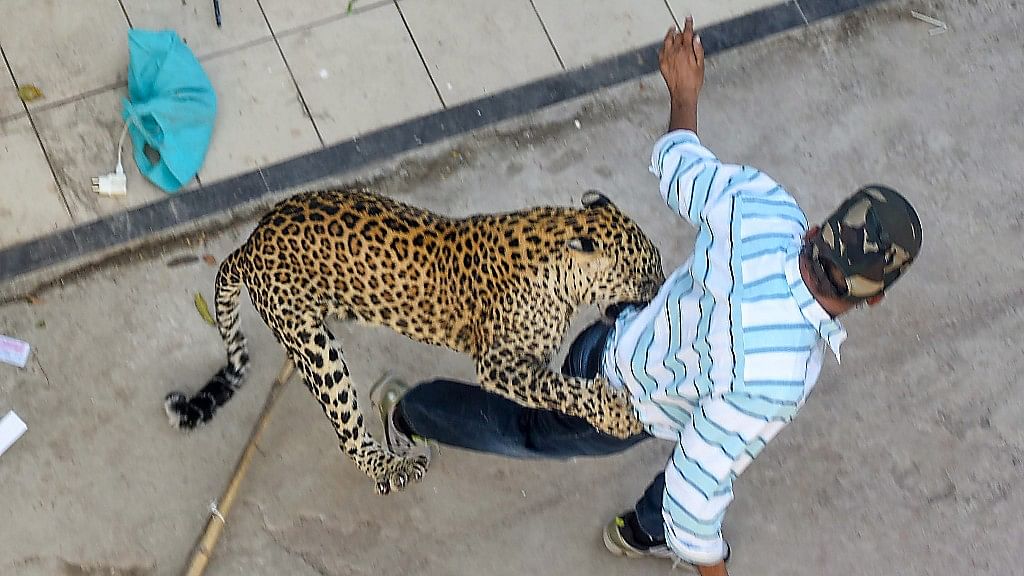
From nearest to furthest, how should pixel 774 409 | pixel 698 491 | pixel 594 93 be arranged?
pixel 774 409
pixel 698 491
pixel 594 93

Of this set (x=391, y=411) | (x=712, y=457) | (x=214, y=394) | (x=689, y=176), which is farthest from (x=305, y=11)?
(x=712, y=457)

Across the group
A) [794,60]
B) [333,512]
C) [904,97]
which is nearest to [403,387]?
[333,512]

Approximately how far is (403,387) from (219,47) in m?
1.89

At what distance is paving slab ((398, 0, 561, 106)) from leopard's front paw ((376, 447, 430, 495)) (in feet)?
5.57

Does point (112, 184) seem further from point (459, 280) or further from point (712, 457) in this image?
point (712, 457)

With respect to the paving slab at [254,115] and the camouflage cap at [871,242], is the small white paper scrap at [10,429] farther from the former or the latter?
the camouflage cap at [871,242]

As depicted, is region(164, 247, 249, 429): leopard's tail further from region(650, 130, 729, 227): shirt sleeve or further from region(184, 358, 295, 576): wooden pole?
region(650, 130, 729, 227): shirt sleeve

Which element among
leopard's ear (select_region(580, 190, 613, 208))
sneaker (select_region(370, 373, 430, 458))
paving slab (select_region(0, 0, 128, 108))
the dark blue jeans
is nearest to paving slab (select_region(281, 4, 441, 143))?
paving slab (select_region(0, 0, 128, 108))

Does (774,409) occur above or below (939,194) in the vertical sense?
above

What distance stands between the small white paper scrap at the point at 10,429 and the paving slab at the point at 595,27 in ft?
9.69

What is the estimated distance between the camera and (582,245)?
2.50m

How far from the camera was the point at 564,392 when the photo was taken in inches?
101

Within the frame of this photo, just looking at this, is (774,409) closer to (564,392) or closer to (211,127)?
(564,392)

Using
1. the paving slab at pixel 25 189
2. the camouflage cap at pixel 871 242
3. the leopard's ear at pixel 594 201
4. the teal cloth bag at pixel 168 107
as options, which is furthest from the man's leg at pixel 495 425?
the paving slab at pixel 25 189
